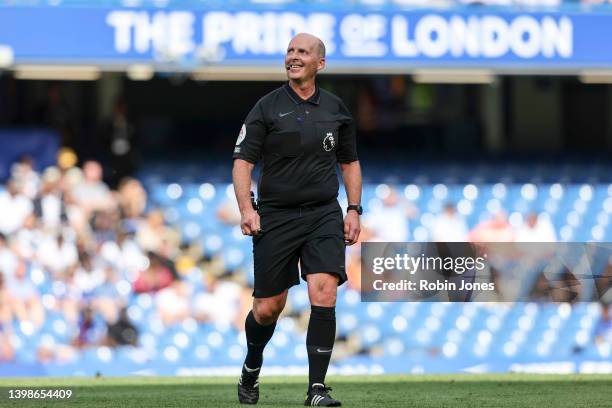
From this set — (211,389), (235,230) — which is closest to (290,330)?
Result: (235,230)

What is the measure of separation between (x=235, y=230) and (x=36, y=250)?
1986mm

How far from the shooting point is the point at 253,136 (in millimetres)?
6969

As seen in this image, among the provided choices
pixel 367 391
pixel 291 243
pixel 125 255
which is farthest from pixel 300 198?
pixel 125 255

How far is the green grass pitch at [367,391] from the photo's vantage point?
7.69 metres

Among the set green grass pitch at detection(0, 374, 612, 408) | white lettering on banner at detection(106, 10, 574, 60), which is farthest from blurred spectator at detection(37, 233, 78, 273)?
white lettering on banner at detection(106, 10, 574, 60)

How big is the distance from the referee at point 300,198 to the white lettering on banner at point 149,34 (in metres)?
5.60

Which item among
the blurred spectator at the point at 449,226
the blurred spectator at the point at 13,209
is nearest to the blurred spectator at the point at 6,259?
the blurred spectator at the point at 13,209

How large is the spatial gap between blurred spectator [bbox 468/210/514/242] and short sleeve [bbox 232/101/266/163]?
7.31 meters

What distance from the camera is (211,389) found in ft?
31.2

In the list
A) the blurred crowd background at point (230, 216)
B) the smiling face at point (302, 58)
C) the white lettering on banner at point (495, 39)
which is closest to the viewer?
the smiling face at point (302, 58)

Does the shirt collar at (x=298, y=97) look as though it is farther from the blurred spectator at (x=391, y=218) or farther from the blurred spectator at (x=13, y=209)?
the blurred spectator at (x=13, y=209)

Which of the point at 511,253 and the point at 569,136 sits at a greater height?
the point at 569,136

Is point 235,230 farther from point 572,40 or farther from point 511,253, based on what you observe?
point 572,40

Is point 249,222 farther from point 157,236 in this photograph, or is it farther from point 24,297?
point 24,297
